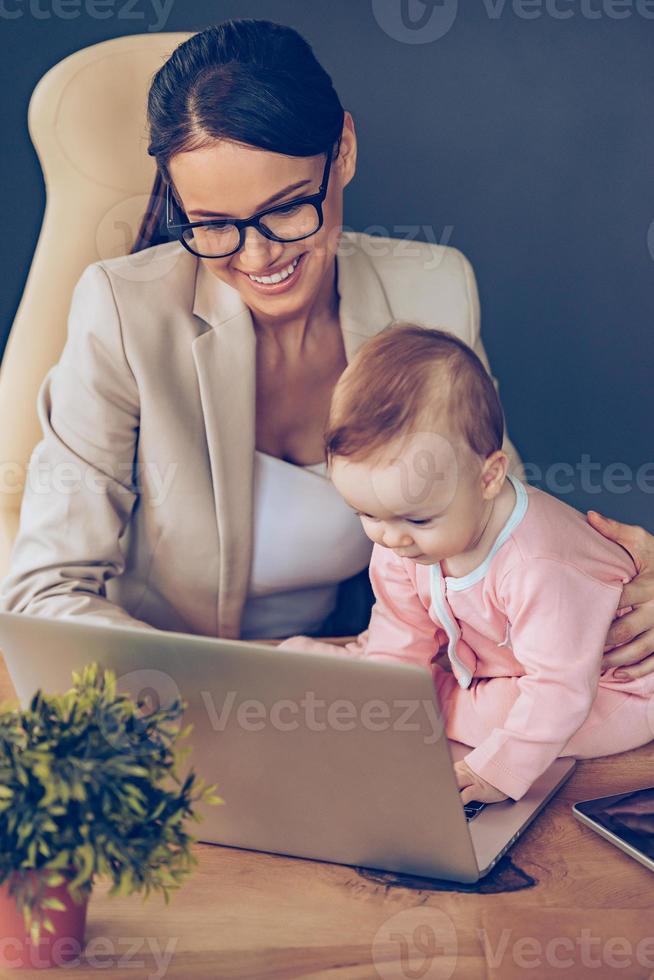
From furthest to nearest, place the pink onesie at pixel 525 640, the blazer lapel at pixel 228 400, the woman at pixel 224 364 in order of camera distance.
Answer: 1. the blazer lapel at pixel 228 400
2. the woman at pixel 224 364
3. the pink onesie at pixel 525 640

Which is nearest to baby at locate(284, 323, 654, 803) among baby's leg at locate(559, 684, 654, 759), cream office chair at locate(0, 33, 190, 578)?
baby's leg at locate(559, 684, 654, 759)

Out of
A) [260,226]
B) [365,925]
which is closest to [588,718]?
[365,925]

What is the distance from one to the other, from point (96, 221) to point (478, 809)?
1.14 m

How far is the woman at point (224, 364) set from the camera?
53.5 inches

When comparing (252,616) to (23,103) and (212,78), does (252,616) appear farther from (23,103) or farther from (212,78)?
(23,103)

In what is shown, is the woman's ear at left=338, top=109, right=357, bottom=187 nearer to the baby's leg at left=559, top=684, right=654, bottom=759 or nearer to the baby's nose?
the baby's nose

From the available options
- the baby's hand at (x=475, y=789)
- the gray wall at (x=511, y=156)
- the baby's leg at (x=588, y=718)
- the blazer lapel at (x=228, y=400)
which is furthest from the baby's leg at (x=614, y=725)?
the gray wall at (x=511, y=156)

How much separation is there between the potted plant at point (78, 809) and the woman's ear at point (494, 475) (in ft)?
1.47

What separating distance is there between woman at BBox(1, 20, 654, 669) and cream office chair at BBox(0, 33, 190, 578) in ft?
0.35

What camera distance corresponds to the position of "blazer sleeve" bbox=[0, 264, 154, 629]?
1490mm

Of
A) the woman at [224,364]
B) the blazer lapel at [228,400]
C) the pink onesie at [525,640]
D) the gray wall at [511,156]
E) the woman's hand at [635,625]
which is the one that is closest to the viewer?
the pink onesie at [525,640]

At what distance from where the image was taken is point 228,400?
158 centimetres

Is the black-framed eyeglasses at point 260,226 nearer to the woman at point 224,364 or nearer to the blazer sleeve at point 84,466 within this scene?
the woman at point 224,364

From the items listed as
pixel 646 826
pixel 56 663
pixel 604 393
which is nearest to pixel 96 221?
pixel 56 663
